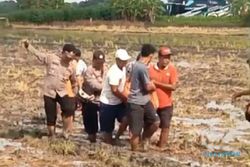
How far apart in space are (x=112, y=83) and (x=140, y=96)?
50 cm

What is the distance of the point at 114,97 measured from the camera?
990cm

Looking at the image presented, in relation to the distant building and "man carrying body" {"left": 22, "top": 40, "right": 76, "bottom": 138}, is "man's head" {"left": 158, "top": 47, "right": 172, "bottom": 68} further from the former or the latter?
the distant building

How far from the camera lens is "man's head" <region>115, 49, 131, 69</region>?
972 cm

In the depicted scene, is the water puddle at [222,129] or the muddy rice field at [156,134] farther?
the water puddle at [222,129]

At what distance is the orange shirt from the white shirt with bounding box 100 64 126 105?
41 centimetres

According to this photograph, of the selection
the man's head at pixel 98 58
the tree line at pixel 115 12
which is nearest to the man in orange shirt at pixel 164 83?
the man's head at pixel 98 58

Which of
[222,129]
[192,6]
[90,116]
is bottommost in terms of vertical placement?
[192,6]

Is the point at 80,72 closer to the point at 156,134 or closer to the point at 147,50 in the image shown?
the point at 156,134

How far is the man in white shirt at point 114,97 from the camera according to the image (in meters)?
9.76

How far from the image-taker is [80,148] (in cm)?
966

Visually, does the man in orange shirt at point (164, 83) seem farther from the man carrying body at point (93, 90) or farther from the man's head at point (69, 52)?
the man's head at point (69, 52)

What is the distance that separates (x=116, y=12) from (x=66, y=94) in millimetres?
78717

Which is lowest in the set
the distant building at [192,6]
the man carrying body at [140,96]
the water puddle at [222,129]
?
the distant building at [192,6]

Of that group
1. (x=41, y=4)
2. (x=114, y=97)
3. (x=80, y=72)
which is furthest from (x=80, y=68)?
(x=41, y=4)
